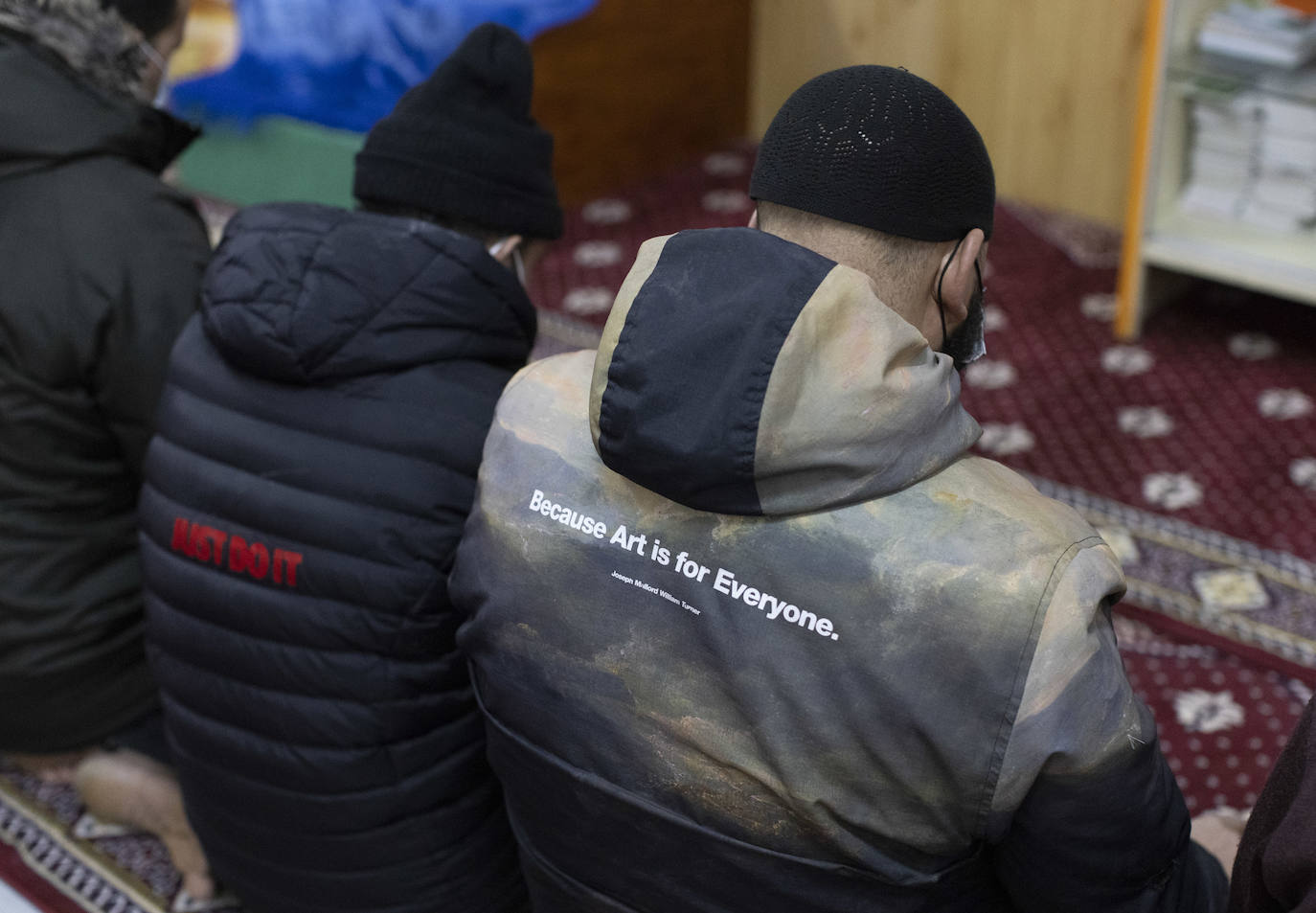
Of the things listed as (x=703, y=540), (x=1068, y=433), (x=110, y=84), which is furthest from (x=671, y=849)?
(x=1068, y=433)

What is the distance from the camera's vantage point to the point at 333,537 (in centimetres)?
119

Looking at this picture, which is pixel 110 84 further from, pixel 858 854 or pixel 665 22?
pixel 665 22

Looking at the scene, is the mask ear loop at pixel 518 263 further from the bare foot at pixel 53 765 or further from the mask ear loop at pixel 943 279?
the bare foot at pixel 53 765

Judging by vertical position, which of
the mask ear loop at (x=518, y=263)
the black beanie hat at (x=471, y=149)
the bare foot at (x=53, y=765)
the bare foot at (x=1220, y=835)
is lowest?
the bare foot at (x=53, y=765)

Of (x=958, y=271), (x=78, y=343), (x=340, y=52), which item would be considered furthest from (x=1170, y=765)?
(x=340, y=52)

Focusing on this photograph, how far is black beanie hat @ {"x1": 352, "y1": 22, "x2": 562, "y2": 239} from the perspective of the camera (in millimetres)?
1369

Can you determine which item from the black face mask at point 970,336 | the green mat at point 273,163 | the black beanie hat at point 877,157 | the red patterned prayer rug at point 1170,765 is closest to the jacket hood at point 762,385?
the black beanie hat at point 877,157

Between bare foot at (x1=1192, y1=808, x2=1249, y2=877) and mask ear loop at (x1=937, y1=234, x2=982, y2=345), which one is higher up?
mask ear loop at (x1=937, y1=234, x2=982, y2=345)

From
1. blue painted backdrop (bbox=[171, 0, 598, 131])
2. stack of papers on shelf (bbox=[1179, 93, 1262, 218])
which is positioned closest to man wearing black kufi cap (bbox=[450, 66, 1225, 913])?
stack of papers on shelf (bbox=[1179, 93, 1262, 218])

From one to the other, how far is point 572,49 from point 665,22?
37cm

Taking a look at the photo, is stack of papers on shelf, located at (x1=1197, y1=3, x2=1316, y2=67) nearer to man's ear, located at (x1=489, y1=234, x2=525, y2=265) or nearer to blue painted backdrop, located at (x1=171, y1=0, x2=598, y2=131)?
blue painted backdrop, located at (x1=171, y1=0, x2=598, y2=131)

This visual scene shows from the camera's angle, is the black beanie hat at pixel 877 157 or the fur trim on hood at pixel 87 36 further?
the fur trim on hood at pixel 87 36

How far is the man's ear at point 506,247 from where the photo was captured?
1.43 meters

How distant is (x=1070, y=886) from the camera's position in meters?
0.96
